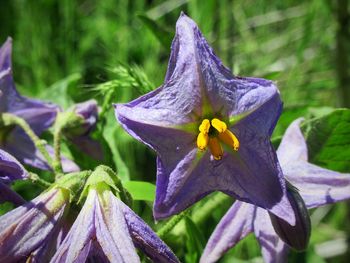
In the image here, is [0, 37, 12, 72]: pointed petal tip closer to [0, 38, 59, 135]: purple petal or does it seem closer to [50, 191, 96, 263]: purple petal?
[0, 38, 59, 135]: purple petal

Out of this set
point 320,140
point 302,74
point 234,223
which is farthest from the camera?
point 302,74

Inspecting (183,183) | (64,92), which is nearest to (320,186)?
(183,183)

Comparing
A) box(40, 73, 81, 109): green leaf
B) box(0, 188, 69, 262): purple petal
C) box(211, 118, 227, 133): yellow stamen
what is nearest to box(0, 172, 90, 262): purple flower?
box(0, 188, 69, 262): purple petal

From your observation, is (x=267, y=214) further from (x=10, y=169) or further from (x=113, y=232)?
(x=10, y=169)

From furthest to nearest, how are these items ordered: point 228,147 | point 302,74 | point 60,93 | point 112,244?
point 302,74
point 60,93
point 228,147
point 112,244

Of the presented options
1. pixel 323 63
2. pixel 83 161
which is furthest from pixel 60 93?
pixel 323 63

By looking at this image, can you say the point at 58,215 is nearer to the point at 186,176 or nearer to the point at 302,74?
the point at 186,176
